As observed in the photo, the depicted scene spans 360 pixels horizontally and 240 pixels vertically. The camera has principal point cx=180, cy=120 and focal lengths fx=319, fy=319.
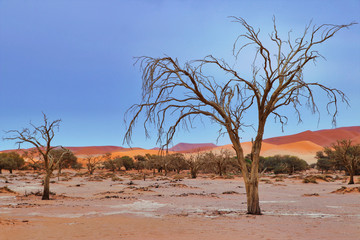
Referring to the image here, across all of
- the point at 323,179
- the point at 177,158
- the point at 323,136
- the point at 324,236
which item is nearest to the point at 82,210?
the point at 324,236

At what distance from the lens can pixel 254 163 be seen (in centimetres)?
1198

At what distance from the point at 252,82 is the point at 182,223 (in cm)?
610

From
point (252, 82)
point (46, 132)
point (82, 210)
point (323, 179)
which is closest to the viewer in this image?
point (252, 82)

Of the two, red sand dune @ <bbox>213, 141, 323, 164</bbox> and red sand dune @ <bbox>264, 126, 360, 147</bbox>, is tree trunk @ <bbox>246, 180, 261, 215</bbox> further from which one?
red sand dune @ <bbox>264, 126, 360, 147</bbox>

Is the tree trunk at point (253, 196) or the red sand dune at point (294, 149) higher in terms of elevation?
the red sand dune at point (294, 149)

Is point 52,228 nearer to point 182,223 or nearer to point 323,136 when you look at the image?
point 182,223

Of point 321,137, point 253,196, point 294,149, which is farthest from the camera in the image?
point 321,137

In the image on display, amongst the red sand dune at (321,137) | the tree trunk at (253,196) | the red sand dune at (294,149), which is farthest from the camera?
the red sand dune at (321,137)

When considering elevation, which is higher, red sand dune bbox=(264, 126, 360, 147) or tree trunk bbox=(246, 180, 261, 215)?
red sand dune bbox=(264, 126, 360, 147)

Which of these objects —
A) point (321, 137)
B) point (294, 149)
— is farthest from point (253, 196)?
point (321, 137)

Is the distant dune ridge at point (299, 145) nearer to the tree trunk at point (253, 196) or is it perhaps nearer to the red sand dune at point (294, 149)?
the red sand dune at point (294, 149)

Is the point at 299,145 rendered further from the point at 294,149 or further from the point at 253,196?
the point at 253,196

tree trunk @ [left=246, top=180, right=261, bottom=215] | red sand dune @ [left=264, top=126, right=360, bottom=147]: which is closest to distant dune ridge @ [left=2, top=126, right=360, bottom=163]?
red sand dune @ [left=264, top=126, right=360, bottom=147]

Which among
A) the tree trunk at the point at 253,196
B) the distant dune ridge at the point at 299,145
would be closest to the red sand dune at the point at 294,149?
the distant dune ridge at the point at 299,145
